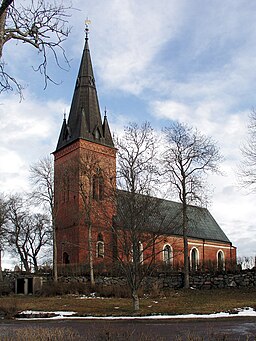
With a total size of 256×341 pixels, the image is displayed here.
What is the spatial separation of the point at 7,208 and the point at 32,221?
27.2 ft

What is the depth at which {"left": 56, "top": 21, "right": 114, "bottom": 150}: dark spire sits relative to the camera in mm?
47656

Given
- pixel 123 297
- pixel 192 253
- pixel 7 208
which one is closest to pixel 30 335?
pixel 123 297

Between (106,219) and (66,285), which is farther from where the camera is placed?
(66,285)

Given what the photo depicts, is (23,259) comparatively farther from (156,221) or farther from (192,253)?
(156,221)

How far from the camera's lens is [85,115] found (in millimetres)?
48469

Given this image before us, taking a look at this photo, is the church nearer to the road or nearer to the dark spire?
the dark spire

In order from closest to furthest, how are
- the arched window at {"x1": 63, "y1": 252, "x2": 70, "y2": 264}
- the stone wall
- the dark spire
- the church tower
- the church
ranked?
the stone wall
the church
the church tower
the arched window at {"x1": 63, "y1": 252, "x2": 70, "y2": 264}
the dark spire

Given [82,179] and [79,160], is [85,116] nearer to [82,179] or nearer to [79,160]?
[79,160]

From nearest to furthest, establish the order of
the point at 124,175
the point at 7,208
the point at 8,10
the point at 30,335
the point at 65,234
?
1. the point at 8,10
2. the point at 30,335
3. the point at 124,175
4. the point at 65,234
5. the point at 7,208

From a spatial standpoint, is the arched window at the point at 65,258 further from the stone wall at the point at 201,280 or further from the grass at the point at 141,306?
the grass at the point at 141,306

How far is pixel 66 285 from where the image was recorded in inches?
1213

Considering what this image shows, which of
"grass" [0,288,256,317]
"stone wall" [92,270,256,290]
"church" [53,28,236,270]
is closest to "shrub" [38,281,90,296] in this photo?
"stone wall" [92,270,256,290]

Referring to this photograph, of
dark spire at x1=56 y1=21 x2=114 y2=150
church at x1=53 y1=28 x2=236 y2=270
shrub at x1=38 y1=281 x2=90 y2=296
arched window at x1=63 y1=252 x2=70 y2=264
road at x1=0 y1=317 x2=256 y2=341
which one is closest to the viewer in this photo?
road at x1=0 y1=317 x2=256 y2=341

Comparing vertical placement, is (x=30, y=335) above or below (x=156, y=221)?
below
